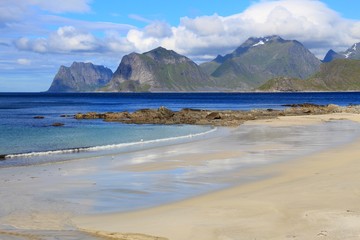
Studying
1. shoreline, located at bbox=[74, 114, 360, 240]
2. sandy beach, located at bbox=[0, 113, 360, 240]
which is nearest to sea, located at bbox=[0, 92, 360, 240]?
sandy beach, located at bbox=[0, 113, 360, 240]

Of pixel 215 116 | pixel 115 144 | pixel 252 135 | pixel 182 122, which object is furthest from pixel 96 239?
pixel 215 116

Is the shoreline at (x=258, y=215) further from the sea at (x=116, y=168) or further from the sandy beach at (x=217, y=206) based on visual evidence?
the sea at (x=116, y=168)

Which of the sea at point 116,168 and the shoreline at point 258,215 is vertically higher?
the shoreline at point 258,215

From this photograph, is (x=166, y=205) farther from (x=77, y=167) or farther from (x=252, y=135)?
(x=252, y=135)

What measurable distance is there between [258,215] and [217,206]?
6.04 feet

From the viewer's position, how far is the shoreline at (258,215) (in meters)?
11.6

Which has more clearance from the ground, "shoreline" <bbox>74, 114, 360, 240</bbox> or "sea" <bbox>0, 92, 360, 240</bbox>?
"shoreline" <bbox>74, 114, 360, 240</bbox>

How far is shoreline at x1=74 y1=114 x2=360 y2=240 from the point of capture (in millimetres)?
11602

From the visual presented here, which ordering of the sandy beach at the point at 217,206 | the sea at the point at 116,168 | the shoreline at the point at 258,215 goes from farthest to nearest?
1. the sea at the point at 116,168
2. the sandy beach at the point at 217,206
3. the shoreline at the point at 258,215

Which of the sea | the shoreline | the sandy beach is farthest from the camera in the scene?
the sea

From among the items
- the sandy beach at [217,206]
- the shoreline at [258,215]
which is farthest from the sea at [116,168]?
the shoreline at [258,215]

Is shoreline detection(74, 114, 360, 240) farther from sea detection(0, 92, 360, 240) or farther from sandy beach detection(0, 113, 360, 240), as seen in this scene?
sea detection(0, 92, 360, 240)

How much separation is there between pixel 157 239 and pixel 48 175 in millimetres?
12798

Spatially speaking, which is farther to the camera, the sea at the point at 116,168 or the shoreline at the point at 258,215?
the sea at the point at 116,168
